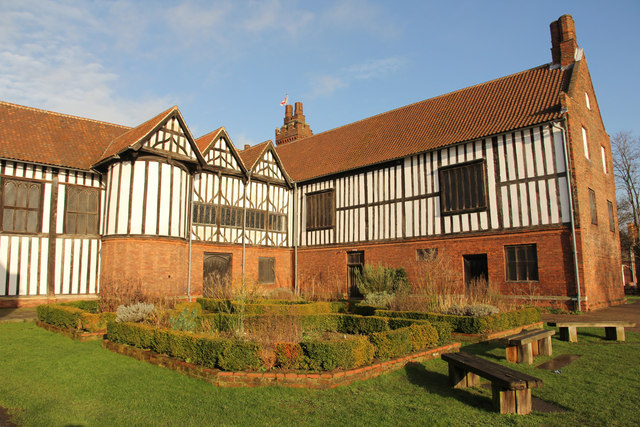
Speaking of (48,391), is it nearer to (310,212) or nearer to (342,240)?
(342,240)

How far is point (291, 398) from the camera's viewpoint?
5875 mm

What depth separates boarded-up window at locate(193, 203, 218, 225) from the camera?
827 inches

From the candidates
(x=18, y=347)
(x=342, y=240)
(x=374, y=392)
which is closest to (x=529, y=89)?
(x=342, y=240)

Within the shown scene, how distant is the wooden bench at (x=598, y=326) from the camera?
9672mm

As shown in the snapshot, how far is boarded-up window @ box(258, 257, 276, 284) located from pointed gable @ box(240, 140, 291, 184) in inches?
187

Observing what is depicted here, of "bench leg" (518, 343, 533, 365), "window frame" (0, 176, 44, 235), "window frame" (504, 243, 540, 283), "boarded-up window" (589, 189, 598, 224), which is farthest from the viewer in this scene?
"boarded-up window" (589, 189, 598, 224)

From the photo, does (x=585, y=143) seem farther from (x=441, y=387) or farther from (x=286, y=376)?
(x=286, y=376)

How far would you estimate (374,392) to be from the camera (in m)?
6.16

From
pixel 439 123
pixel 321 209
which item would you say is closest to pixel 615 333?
pixel 439 123

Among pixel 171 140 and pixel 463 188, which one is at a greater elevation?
pixel 171 140

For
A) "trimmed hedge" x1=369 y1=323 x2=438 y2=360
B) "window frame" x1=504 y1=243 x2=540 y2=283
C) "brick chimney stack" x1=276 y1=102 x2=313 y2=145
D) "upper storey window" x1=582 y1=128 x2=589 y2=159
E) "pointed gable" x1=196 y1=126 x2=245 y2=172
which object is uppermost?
"brick chimney stack" x1=276 y1=102 x2=313 y2=145

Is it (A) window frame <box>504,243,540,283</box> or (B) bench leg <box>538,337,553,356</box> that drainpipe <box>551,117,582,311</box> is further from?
(B) bench leg <box>538,337,553,356</box>

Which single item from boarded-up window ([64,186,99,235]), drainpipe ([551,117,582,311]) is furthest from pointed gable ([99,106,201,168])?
drainpipe ([551,117,582,311])

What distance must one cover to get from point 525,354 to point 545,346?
43.7 inches
